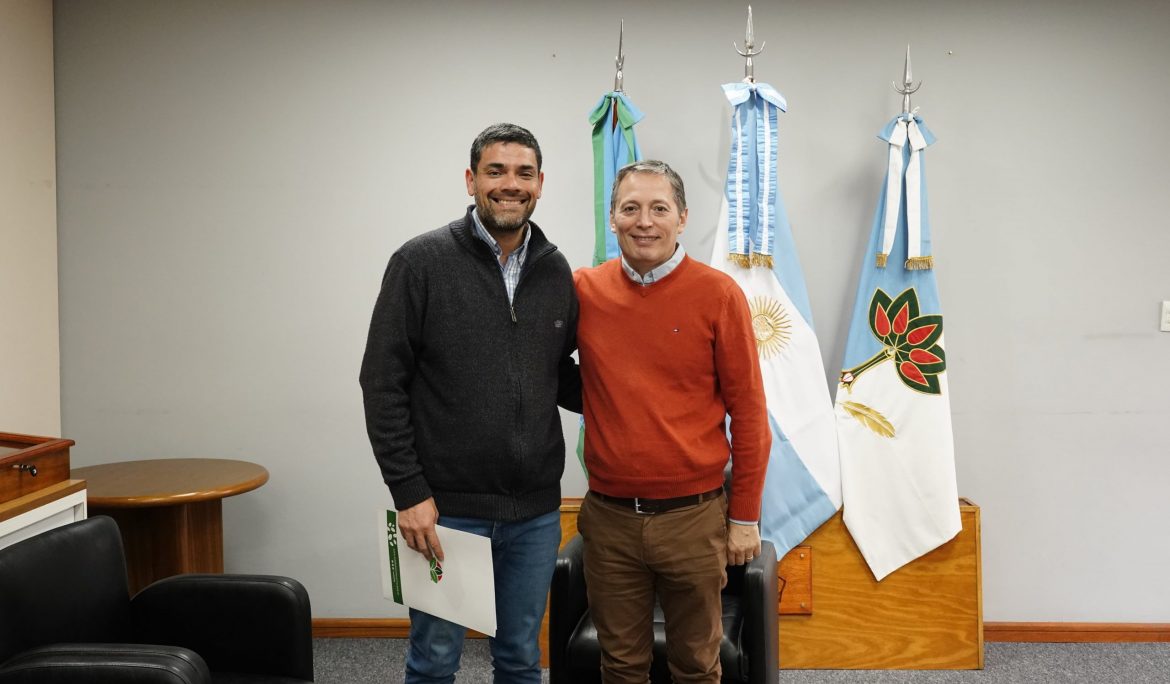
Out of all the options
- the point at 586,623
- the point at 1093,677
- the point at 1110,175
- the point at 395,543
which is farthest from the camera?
the point at 1110,175

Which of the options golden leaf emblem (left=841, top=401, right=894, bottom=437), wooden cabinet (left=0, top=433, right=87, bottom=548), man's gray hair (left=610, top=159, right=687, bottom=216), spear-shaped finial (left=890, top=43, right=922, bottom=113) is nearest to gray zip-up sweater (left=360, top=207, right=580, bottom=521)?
man's gray hair (left=610, top=159, right=687, bottom=216)

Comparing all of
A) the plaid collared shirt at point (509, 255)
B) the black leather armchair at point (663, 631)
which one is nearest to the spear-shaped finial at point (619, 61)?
the plaid collared shirt at point (509, 255)

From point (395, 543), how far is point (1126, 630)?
9.11 ft

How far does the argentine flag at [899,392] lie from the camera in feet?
10.0

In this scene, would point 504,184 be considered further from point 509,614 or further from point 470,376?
point 509,614

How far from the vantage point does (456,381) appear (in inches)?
73.5

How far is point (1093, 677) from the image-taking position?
300 cm

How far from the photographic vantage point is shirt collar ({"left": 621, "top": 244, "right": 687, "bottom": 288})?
198 centimetres

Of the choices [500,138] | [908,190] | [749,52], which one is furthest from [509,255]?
[908,190]

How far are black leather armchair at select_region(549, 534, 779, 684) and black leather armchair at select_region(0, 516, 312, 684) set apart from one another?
2.09ft

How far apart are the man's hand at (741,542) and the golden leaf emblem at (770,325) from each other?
3.87 feet

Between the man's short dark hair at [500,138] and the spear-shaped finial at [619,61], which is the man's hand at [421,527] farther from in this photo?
the spear-shaped finial at [619,61]

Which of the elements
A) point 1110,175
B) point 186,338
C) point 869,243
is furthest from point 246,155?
point 1110,175

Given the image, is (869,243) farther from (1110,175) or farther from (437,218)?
(437,218)
